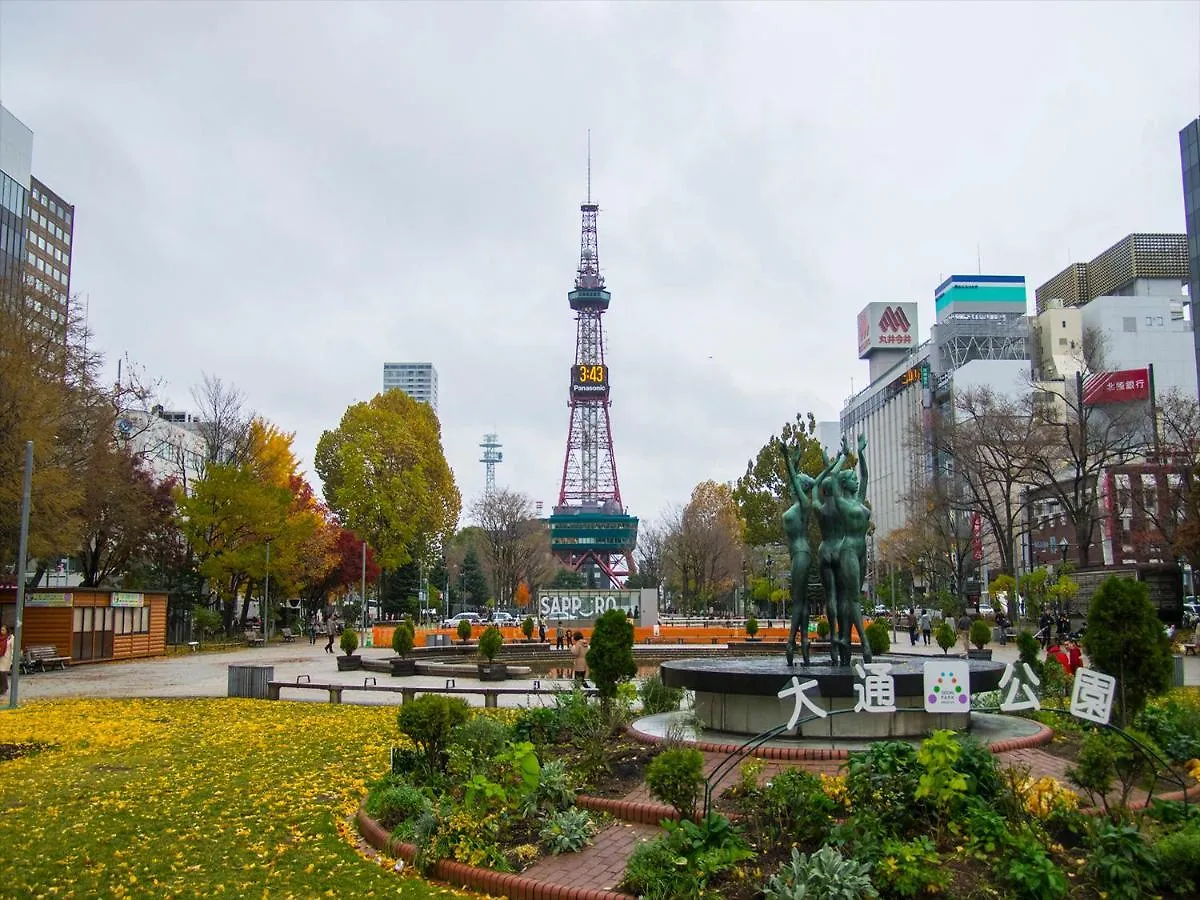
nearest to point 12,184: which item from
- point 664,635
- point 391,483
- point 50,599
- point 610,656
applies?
point 391,483

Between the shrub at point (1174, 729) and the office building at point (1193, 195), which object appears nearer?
the shrub at point (1174, 729)

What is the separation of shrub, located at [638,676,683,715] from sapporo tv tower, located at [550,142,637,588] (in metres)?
86.4

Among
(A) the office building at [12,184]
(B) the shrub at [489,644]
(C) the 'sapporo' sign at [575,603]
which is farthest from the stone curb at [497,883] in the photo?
(A) the office building at [12,184]

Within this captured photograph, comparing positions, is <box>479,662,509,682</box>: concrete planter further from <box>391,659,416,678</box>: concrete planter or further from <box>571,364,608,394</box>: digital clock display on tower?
<box>571,364,608,394</box>: digital clock display on tower

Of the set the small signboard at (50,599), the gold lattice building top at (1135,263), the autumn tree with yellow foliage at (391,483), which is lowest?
the small signboard at (50,599)

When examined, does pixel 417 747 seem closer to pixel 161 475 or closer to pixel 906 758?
pixel 906 758

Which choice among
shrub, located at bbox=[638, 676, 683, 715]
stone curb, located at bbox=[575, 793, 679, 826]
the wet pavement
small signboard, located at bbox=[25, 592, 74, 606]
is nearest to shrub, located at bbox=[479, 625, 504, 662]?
the wet pavement

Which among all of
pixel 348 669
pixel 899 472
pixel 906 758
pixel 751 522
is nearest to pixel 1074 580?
pixel 751 522

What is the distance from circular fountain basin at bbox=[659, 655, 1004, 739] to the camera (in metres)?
12.1

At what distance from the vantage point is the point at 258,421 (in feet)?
185

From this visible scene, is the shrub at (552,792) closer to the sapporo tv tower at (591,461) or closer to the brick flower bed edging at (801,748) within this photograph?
the brick flower bed edging at (801,748)

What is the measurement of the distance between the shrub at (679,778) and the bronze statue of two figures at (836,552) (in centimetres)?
592

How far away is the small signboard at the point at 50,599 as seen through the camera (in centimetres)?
3344

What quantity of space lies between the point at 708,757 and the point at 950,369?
100672 millimetres
